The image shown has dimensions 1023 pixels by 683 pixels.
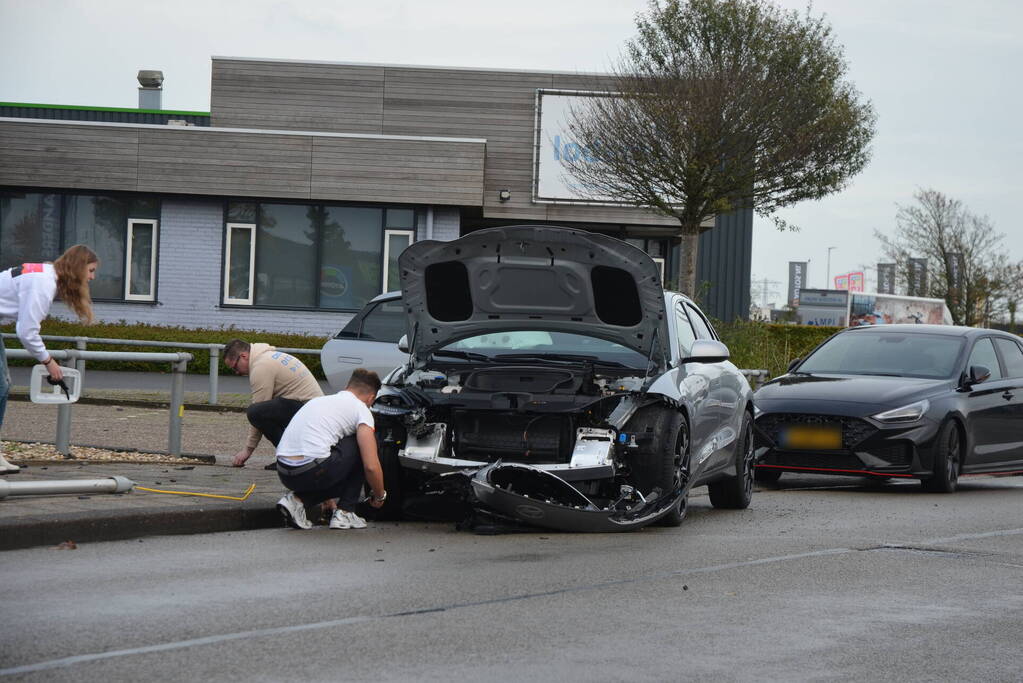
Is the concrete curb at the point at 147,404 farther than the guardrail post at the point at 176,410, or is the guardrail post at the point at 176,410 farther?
the concrete curb at the point at 147,404

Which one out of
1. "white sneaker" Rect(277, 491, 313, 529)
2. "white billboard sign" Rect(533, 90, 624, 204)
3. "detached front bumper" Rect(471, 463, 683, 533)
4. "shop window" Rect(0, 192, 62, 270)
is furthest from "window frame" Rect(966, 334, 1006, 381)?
"shop window" Rect(0, 192, 62, 270)

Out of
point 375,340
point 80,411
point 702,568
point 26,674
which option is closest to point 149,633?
point 26,674

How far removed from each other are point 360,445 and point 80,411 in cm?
1009

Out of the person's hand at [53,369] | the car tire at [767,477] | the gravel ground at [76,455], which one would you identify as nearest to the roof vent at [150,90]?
the gravel ground at [76,455]

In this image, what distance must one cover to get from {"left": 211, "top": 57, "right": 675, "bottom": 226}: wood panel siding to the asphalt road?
22.6m

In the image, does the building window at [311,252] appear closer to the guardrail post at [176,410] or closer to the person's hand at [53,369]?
the guardrail post at [176,410]

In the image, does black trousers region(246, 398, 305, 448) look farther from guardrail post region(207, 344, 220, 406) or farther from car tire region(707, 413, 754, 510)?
guardrail post region(207, 344, 220, 406)

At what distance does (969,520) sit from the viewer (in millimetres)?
10477

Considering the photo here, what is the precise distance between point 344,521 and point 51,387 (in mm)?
2592

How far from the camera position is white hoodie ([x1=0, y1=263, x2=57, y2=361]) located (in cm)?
971

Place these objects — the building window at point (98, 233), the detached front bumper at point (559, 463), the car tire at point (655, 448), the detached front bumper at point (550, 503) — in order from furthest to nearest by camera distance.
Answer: the building window at point (98, 233) → the car tire at point (655, 448) → the detached front bumper at point (559, 463) → the detached front bumper at point (550, 503)

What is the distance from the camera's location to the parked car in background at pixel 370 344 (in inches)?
543

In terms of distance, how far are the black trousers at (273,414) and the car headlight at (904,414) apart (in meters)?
4.87

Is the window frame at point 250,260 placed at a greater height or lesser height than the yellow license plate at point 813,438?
greater
